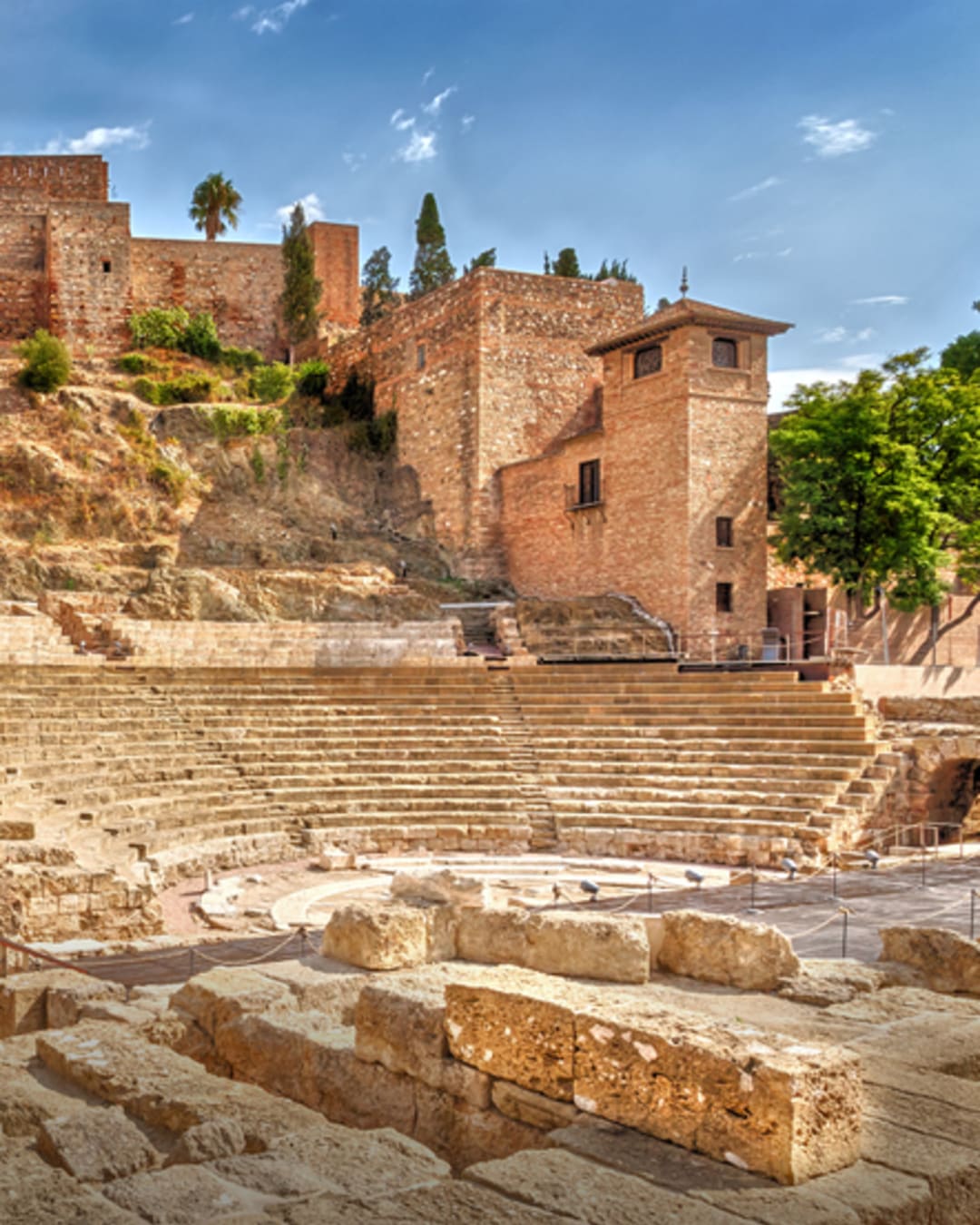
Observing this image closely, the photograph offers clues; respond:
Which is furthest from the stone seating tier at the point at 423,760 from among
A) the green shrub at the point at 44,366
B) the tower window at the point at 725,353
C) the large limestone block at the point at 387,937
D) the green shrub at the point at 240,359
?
the green shrub at the point at 240,359

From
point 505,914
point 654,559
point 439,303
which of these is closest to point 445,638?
point 654,559

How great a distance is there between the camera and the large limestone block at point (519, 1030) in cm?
464

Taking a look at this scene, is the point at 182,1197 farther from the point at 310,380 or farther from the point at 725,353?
the point at 310,380

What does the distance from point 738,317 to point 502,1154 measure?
990 inches

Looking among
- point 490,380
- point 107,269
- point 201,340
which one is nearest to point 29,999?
point 490,380

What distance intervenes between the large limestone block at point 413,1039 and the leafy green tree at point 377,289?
42.5m

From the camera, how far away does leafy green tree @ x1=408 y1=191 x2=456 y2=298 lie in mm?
45406

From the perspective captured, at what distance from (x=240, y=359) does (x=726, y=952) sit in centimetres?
3375

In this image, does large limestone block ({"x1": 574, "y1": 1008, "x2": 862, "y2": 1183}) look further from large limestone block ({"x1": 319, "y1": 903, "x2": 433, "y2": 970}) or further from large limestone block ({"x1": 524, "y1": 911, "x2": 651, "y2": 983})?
large limestone block ({"x1": 319, "y1": 903, "x2": 433, "y2": 970})

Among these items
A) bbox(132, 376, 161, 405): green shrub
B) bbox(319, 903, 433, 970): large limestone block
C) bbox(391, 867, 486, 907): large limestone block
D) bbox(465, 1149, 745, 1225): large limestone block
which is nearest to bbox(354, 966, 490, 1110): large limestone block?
bbox(465, 1149, 745, 1225): large limestone block

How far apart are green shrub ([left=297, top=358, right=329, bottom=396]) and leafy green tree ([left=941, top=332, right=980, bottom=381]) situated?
66.1 ft

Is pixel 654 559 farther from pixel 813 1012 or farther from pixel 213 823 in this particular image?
pixel 813 1012

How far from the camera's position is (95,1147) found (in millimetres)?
4367

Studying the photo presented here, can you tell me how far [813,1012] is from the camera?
20.6 ft
